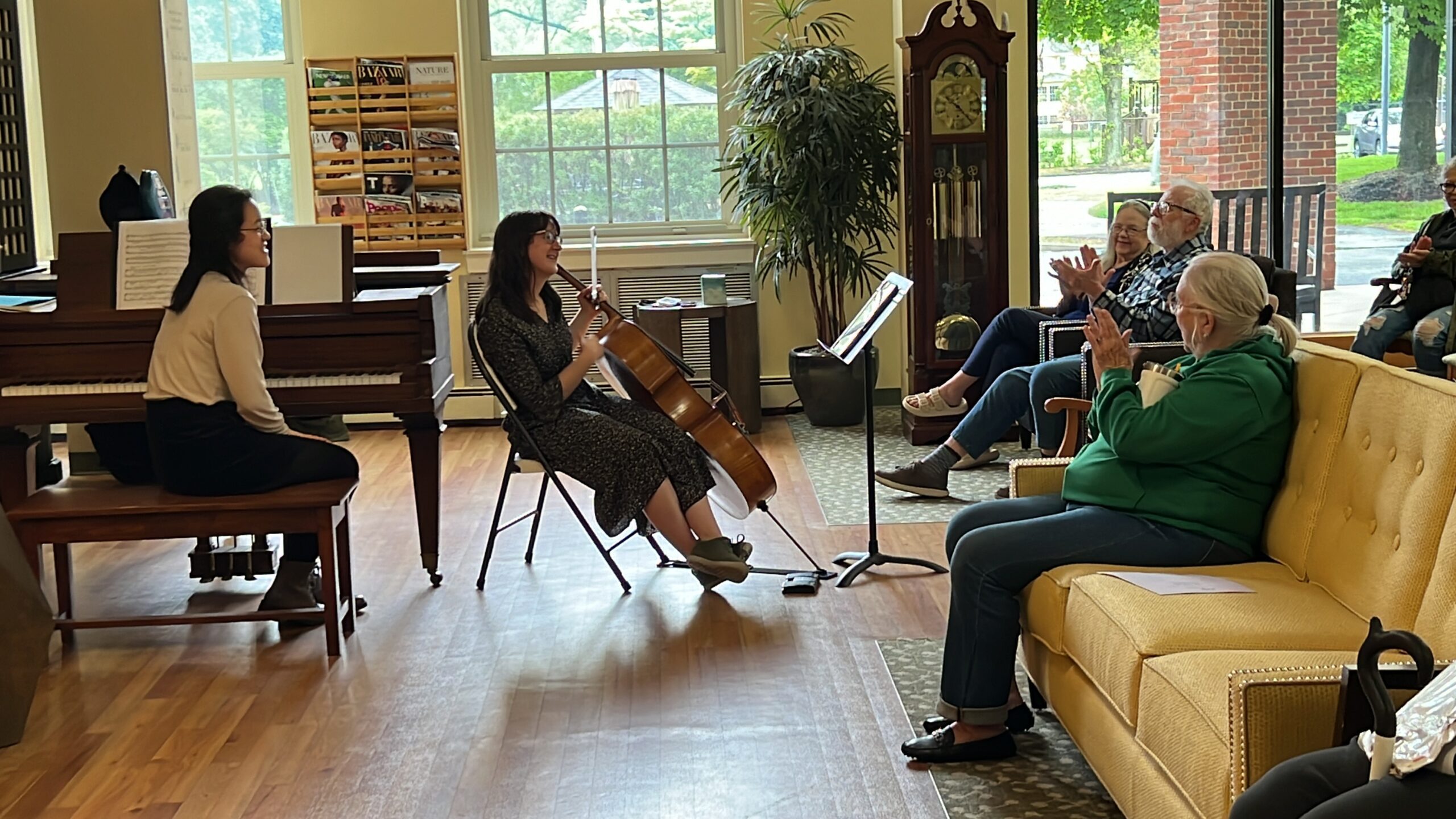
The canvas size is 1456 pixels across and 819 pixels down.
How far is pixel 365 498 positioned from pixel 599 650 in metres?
2.29

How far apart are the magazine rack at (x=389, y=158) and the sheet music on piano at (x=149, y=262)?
2.85m

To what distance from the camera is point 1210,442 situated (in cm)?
296

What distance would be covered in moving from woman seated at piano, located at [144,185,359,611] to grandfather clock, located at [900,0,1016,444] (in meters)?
3.31

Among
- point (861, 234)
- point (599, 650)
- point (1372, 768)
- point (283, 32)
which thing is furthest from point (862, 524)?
point (283, 32)

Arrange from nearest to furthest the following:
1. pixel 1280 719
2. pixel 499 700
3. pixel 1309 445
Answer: pixel 1280 719 → pixel 1309 445 → pixel 499 700

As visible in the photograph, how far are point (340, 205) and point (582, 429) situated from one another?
3471 mm

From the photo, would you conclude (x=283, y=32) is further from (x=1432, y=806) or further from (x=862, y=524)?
(x=1432, y=806)

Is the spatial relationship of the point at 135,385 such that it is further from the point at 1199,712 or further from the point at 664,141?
the point at 664,141

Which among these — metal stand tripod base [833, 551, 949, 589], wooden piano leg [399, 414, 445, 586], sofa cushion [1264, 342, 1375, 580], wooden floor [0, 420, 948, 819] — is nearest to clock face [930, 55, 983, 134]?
wooden floor [0, 420, 948, 819]

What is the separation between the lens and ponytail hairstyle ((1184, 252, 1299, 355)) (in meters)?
3.02

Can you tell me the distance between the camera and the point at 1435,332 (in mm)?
5477

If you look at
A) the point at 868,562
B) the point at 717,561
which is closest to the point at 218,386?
the point at 717,561

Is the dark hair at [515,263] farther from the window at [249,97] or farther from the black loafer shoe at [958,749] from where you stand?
the window at [249,97]

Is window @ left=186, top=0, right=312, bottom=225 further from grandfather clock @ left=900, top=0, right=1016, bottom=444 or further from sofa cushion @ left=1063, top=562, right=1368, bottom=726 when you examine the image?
sofa cushion @ left=1063, top=562, right=1368, bottom=726
